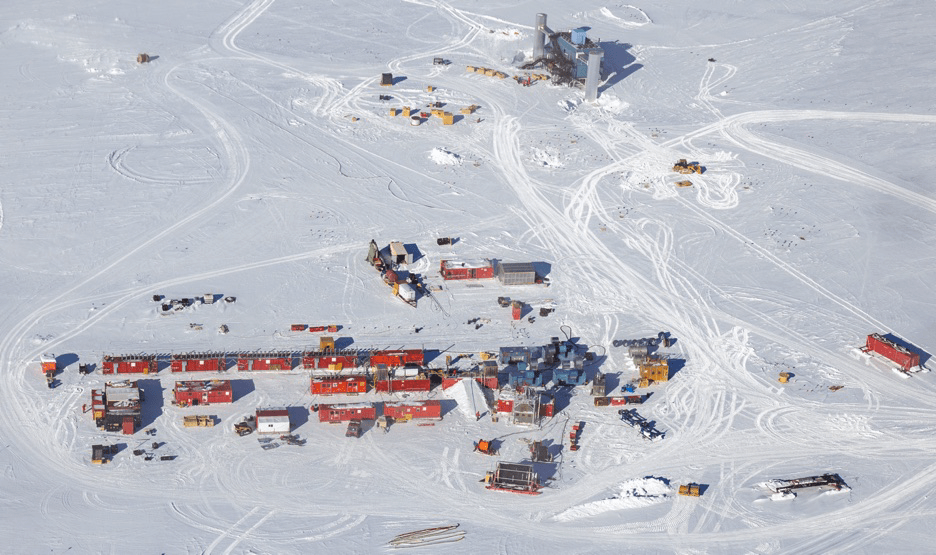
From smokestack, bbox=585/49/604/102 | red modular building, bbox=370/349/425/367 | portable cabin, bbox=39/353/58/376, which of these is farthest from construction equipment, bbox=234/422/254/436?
smokestack, bbox=585/49/604/102

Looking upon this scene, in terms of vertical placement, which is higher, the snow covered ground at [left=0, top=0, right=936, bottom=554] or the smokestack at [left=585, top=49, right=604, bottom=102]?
the smokestack at [left=585, top=49, right=604, bottom=102]

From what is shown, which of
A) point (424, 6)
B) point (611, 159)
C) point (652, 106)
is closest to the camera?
point (611, 159)

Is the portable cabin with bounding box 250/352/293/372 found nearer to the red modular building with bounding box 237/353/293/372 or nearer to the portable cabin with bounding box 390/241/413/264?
the red modular building with bounding box 237/353/293/372

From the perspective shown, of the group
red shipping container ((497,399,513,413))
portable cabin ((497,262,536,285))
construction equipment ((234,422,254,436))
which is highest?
portable cabin ((497,262,536,285))

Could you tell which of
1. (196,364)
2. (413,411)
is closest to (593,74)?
(413,411)

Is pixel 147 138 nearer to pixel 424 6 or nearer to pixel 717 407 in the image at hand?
pixel 424 6

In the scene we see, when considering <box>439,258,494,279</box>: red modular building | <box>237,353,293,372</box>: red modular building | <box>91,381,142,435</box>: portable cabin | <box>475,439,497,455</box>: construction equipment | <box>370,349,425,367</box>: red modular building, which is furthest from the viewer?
<box>439,258,494,279</box>: red modular building

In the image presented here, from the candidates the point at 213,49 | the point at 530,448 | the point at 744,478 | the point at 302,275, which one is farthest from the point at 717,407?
the point at 213,49
